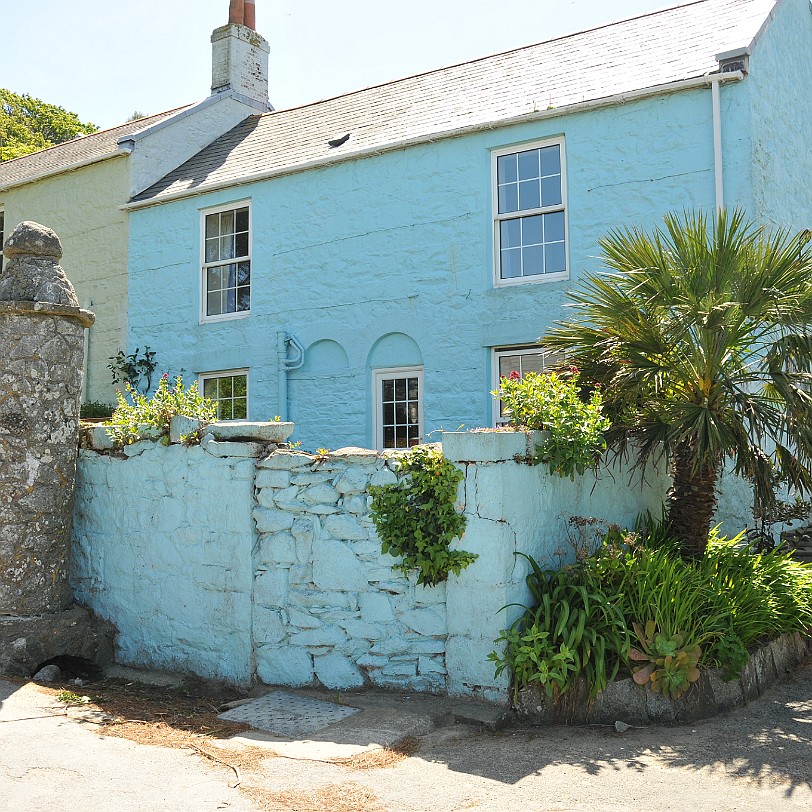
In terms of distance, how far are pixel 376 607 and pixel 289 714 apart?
0.94m

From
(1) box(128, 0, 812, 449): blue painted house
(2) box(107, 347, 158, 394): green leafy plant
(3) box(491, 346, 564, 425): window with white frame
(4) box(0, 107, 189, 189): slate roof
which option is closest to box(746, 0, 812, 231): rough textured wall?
(1) box(128, 0, 812, 449): blue painted house

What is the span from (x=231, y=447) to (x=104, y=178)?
10336 mm

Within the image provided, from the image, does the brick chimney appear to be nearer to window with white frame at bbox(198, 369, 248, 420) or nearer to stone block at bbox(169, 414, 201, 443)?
window with white frame at bbox(198, 369, 248, 420)

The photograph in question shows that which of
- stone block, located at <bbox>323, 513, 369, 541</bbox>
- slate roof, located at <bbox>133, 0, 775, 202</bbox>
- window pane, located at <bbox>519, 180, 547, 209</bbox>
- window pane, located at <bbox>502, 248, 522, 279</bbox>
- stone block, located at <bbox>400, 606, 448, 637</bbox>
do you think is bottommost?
→ stone block, located at <bbox>400, 606, 448, 637</bbox>

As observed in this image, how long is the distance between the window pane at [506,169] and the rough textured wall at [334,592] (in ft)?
20.4

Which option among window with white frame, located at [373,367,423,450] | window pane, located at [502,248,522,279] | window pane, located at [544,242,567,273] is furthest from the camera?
window with white frame, located at [373,367,423,450]

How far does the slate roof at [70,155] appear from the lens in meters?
15.8

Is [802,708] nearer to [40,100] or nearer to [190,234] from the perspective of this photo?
[190,234]

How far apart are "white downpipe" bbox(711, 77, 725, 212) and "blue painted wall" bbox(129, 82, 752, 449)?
0.12 meters

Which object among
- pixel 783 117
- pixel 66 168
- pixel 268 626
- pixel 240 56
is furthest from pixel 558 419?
pixel 240 56

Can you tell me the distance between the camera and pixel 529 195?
36.9ft

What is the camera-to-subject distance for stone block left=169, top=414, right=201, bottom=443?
714cm

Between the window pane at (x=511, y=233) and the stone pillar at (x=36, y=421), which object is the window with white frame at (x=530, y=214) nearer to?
the window pane at (x=511, y=233)

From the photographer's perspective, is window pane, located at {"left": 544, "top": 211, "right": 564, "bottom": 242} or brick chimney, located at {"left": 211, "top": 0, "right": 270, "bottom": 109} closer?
window pane, located at {"left": 544, "top": 211, "right": 564, "bottom": 242}
